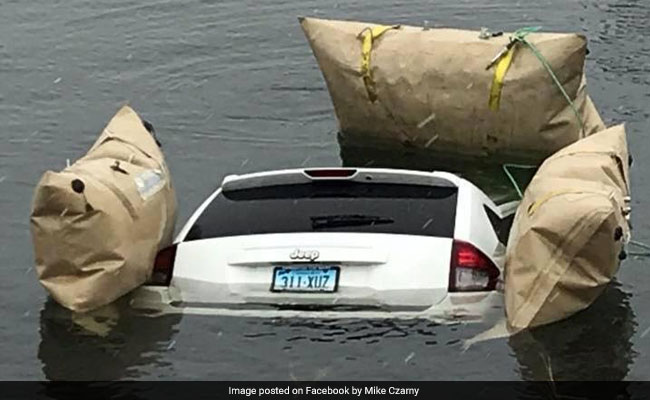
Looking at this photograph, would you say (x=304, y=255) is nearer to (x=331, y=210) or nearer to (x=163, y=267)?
(x=331, y=210)

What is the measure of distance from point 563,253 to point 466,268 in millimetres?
631

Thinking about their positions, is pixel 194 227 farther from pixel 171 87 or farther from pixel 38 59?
pixel 38 59

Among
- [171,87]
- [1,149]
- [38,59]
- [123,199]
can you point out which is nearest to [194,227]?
[123,199]

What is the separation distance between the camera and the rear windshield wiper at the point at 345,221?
949 cm

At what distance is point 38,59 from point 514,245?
11.1 m

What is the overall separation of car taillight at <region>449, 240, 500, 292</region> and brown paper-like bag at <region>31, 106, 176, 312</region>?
84.4 inches

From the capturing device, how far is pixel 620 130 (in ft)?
35.8

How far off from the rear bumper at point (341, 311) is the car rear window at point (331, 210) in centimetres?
45

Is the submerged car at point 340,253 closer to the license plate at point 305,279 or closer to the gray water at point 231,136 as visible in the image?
the license plate at point 305,279

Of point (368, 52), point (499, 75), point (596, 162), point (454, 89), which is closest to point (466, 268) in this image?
point (596, 162)

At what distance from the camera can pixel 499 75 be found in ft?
43.1

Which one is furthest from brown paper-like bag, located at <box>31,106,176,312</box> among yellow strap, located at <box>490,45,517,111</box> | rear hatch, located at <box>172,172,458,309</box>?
yellow strap, located at <box>490,45,517,111</box>

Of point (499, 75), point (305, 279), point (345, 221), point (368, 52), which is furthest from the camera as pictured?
point (368, 52)

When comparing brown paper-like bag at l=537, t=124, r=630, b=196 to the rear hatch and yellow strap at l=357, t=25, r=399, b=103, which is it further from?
yellow strap at l=357, t=25, r=399, b=103
